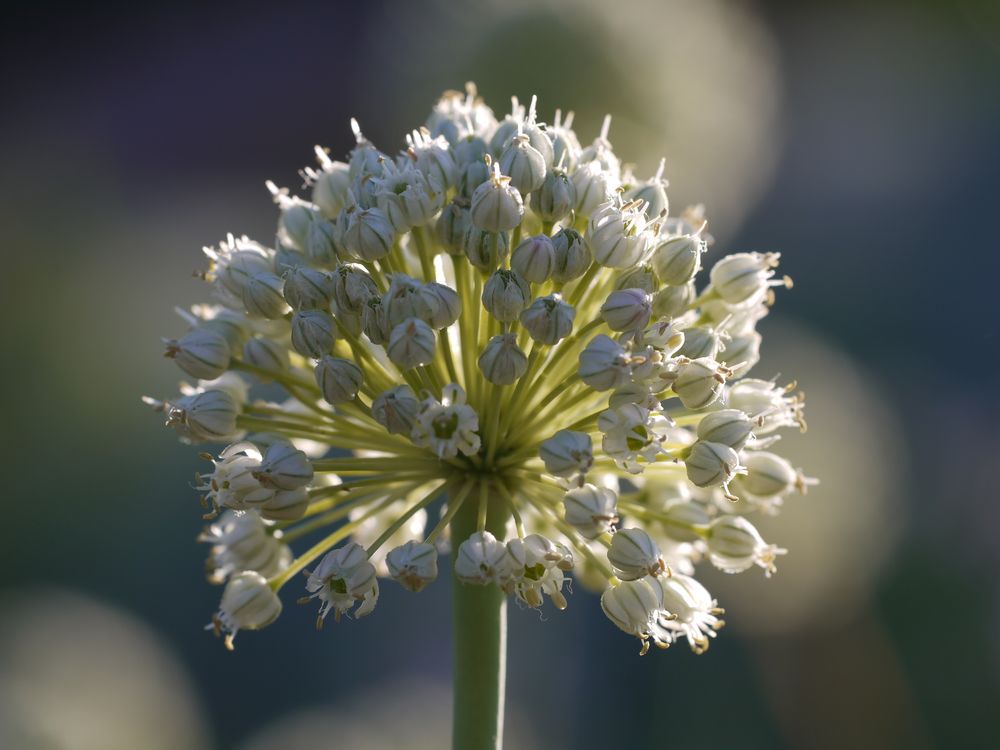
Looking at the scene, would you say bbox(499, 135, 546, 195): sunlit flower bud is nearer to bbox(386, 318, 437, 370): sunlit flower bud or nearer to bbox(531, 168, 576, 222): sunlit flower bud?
bbox(531, 168, 576, 222): sunlit flower bud

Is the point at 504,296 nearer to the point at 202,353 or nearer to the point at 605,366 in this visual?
the point at 605,366

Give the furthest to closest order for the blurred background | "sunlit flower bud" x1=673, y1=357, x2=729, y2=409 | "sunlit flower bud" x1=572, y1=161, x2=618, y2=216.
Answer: the blurred background, "sunlit flower bud" x1=572, y1=161, x2=618, y2=216, "sunlit flower bud" x1=673, y1=357, x2=729, y2=409

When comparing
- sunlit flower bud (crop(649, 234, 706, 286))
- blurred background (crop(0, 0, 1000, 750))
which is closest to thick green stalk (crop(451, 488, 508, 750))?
sunlit flower bud (crop(649, 234, 706, 286))

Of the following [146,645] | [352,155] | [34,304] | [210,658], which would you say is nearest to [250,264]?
[352,155]

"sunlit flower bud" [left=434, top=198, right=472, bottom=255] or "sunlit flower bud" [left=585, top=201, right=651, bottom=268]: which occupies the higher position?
"sunlit flower bud" [left=434, top=198, right=472, bottom=255]

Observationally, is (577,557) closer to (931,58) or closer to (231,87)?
(931,58)

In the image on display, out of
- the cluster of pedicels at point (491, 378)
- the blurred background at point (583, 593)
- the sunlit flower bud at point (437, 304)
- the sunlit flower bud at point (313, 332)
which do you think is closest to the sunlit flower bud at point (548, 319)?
the cluster of pedicels at point (491, 378)
